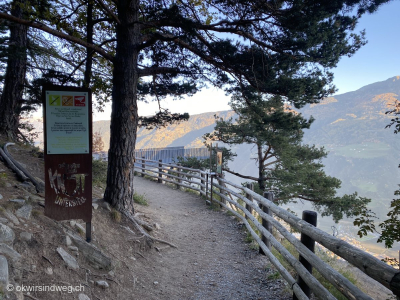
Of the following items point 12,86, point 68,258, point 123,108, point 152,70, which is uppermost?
point 12,86

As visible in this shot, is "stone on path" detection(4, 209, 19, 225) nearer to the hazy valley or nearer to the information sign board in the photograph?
the information sign board

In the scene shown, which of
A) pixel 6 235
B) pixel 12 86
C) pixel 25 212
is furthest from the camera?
pixel 12 86

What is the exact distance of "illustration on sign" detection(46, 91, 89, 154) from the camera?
12.0 feet

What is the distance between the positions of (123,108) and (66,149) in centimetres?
177

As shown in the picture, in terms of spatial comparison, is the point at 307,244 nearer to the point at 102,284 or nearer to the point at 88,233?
the point at 102,284

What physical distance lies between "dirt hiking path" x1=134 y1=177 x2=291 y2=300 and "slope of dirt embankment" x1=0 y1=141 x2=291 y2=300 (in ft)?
0.05

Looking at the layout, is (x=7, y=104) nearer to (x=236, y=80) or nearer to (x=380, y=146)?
(x=236, y=80)

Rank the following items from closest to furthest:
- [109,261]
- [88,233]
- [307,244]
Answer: [307,244]
[109,261]
[88,233]

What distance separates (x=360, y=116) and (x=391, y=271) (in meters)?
109

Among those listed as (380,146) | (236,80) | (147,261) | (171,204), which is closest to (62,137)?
(147,261)

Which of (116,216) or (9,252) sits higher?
(9,252)

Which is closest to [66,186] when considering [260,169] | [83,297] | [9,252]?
[9,252]

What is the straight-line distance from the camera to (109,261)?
12.3 ft

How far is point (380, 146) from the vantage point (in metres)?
99.4
